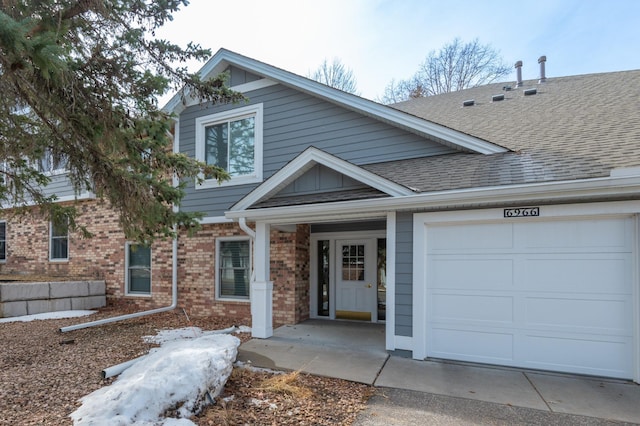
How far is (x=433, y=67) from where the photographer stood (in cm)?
1861

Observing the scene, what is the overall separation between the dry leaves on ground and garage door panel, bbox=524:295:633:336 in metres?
2.74

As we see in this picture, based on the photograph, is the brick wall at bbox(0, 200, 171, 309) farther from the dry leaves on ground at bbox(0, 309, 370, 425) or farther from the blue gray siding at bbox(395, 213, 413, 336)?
the blue gray siding at bbox(395, 213, 413, 336)

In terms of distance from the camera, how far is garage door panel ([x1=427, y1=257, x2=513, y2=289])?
4.91 metres

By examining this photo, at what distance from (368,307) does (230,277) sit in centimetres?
353

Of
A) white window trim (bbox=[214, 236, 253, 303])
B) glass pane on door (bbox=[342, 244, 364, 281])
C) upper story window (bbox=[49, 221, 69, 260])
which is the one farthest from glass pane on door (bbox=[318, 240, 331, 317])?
upper story window (bbox=[49, 221, 69, 260])

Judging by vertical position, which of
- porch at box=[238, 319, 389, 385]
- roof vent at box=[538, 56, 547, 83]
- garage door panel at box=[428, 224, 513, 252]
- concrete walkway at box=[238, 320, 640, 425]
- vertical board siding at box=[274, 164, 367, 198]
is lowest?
porch at box=[238, 319, 389, 385]

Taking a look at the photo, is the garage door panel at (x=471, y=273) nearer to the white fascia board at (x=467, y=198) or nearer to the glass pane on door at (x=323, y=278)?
the white fascia board at (x=467, y=198)

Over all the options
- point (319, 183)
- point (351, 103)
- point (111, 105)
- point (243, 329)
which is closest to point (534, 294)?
point (319, 183)

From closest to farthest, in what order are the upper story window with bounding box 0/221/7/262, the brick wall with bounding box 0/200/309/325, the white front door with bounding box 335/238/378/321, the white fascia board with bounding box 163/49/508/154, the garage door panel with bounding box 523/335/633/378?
the garage door panel with bounding box 523/335/633/378, the white fascia board with bounding box 163/49/508/154, the brick wall with bounding box 0/200/309/325, the white front door with bounding box 335/238/378/321, the upper story window with bounding box 0/221/7/262

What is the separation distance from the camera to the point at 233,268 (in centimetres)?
828

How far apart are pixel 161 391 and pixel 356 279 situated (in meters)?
5.47

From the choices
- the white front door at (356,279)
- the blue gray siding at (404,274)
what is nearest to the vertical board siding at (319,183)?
the blue gray siding at (404,274)

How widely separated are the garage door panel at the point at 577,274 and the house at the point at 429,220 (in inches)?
0.7

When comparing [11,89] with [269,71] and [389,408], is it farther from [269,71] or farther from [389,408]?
[389,408]
